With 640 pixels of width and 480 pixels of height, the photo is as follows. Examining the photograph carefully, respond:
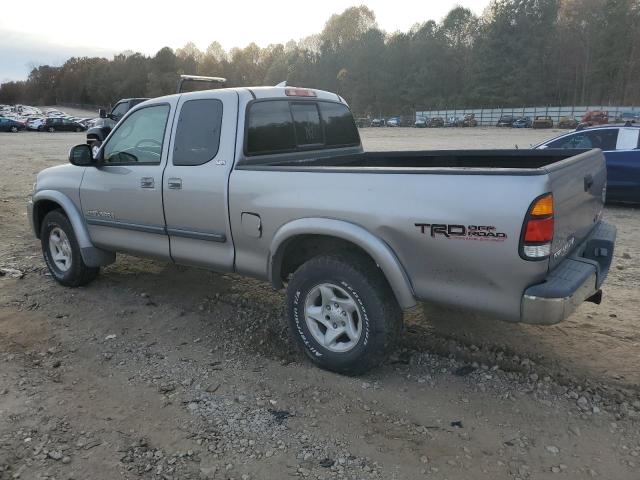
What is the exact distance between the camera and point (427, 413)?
3.28m

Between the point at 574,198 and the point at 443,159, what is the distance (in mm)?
1777

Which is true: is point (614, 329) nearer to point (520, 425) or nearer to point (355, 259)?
point (520, 425)

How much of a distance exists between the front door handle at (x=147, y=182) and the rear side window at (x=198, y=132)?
30 cm

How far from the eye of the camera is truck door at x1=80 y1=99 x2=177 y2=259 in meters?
4.54

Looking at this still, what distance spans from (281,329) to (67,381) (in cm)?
165

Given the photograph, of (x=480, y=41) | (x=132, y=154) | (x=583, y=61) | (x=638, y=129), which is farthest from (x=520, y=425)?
(x=480, y=41)

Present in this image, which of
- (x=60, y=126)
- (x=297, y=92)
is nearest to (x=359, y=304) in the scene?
(x=297, y=92)

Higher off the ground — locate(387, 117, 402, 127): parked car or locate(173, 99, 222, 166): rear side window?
locate(173, 99, 222, 166): rear side window

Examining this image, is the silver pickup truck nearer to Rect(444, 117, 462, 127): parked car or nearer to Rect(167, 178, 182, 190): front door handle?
Rect(167, 178, 182, 190): front door handle

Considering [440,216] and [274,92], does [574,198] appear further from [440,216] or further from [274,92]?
[274,92]

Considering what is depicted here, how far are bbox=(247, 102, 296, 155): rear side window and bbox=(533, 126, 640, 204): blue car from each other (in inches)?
282

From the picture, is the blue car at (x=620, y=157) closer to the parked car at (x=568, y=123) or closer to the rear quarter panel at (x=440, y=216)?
the rear quarter panel at (x=440, y=216)

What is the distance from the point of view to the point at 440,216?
3.01 m

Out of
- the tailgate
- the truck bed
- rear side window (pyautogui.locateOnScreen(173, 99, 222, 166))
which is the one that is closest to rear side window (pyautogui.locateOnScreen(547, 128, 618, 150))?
the truck bed
